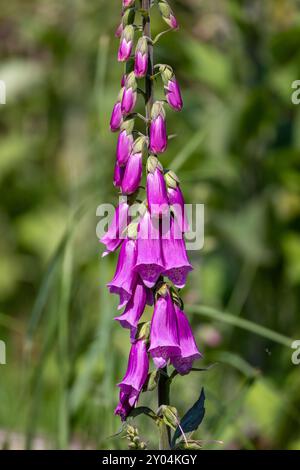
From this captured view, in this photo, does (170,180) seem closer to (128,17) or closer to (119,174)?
(119,174)

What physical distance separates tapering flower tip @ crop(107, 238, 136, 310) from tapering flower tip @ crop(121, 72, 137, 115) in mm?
261

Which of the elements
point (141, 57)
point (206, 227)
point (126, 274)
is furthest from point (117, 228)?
point (206, 227)

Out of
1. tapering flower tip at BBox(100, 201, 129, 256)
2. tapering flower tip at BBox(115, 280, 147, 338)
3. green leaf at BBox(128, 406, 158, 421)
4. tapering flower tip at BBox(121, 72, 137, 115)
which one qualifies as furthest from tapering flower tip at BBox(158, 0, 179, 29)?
green leaf at BBox(128, 406, 158, 421)

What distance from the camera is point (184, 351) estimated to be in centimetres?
164

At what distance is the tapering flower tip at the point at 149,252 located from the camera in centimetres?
161

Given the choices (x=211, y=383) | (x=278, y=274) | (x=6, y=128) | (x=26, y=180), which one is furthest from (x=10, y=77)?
(x=211, y=383)

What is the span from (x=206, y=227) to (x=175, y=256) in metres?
2.13

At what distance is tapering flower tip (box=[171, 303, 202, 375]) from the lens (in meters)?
1.64

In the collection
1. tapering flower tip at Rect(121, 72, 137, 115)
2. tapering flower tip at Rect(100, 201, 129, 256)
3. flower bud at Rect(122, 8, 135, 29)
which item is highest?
flower bud at Rect(122, 8, 135, 29)

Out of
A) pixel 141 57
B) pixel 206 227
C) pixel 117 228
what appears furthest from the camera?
pixel 206 227

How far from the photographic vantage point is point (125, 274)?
5.49 feet

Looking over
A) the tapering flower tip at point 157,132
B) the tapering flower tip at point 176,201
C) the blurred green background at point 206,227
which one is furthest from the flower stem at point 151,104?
the blurred green background at point 206,227

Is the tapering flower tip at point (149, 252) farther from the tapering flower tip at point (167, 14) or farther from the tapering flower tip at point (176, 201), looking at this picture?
the tapering flower tip at point (167, 14)

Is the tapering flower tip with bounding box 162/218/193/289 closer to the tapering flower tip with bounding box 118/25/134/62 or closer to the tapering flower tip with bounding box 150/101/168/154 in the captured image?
the tapering flower tip with bounding box 150/101/168/154
